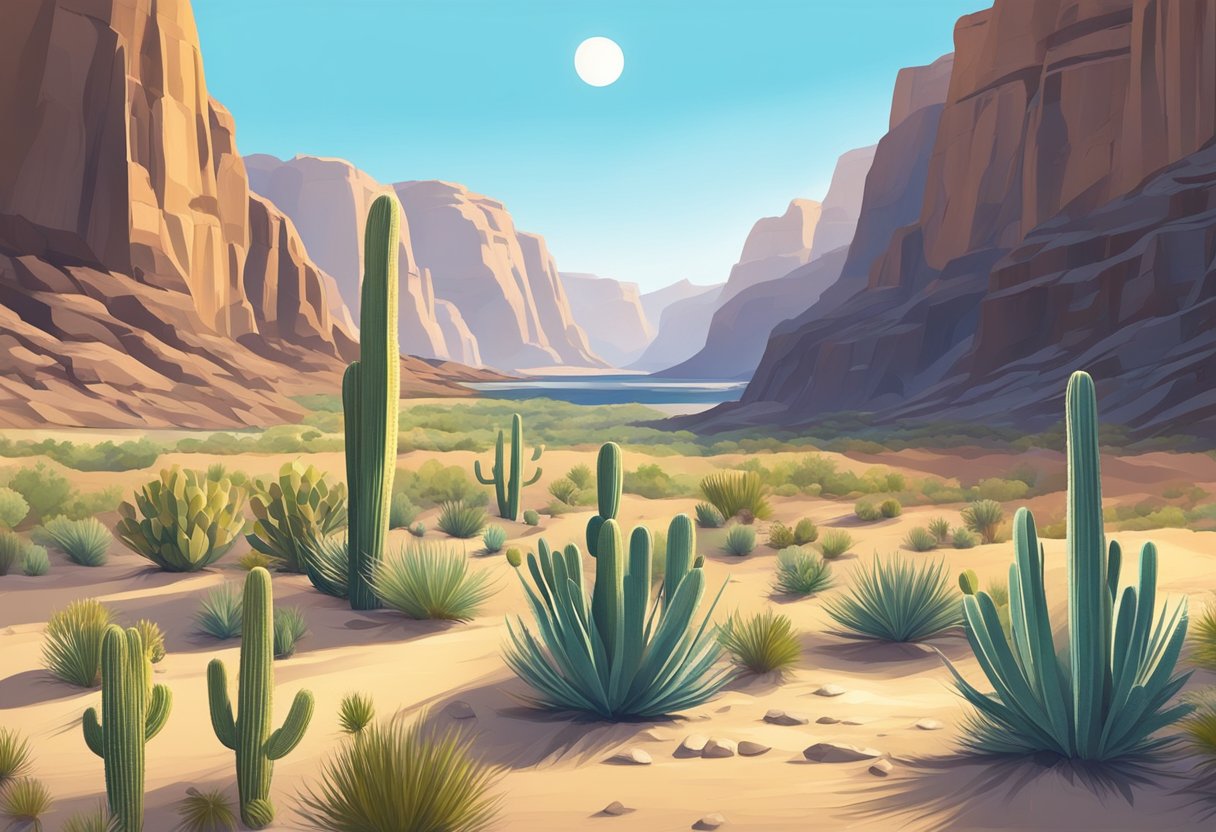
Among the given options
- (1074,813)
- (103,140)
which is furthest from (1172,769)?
(103,140)

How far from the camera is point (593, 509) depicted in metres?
19.2

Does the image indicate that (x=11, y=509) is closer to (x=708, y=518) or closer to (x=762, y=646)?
(x=708, y=518)

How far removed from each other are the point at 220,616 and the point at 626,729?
453 centimetres

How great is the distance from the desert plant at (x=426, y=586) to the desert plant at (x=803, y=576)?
3.34 m

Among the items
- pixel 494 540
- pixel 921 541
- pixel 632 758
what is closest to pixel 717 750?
pixel 632 758

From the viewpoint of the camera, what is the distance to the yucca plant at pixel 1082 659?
533cm

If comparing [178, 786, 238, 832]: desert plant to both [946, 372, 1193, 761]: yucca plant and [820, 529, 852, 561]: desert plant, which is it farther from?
[820, 529, 852, 561]: desert plant

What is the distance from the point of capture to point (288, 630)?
8.61 metres

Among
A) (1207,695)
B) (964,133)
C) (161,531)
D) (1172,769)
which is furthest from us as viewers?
(964,133)

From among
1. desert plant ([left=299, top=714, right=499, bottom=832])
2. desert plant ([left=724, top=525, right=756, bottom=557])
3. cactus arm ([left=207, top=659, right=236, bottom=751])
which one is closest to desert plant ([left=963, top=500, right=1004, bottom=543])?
desert plant ([left=724, top=525, right=756, bottom=557])

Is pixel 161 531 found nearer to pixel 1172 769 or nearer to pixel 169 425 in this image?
pixel 1172 769

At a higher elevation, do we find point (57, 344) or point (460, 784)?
point (57, 344)

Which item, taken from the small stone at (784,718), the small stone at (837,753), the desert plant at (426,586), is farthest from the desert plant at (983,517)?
the small stone at (837,753)

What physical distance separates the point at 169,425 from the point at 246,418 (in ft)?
19.9
